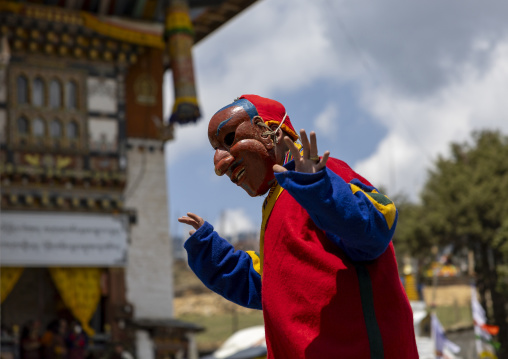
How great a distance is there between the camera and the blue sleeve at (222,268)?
10.5 feet

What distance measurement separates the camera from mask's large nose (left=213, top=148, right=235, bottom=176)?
2.94 m

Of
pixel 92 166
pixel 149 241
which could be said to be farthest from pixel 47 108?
pixel 149 241

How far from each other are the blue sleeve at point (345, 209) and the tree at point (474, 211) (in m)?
20.9

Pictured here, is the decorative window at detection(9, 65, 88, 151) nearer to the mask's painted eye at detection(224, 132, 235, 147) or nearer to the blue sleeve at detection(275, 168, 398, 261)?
the mask's painted eye at detection(224, 132, 235, 147)

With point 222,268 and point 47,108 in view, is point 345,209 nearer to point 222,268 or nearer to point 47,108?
point 222,268

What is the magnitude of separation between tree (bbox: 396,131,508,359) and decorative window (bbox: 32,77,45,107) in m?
14.0

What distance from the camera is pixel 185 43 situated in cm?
1529

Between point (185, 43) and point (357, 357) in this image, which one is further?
point (185, 43)

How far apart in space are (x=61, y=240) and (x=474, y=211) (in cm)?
1492

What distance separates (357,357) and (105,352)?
12.3 metres

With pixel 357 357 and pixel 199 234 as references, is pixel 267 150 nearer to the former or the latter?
pixel 199 234

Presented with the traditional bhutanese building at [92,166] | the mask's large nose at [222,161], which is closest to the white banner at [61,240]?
the traditional bhutanese building at [92,166]

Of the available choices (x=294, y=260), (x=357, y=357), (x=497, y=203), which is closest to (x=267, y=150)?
(x=294, y=260)

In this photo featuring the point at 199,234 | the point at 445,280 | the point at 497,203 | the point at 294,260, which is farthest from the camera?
the point at 445,280
